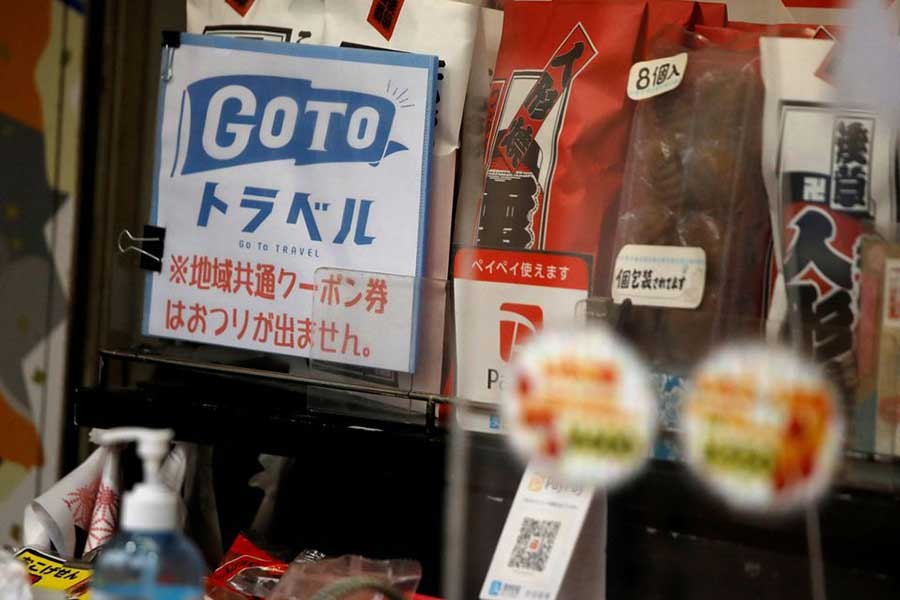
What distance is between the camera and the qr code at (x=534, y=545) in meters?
1.11

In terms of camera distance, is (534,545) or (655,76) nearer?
(534,545)

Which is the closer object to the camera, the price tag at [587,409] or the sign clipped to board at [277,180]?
the price tag at [587,409]

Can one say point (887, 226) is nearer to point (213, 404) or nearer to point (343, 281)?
point (343, 281)

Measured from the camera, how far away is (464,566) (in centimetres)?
121

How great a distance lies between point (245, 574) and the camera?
137 cm

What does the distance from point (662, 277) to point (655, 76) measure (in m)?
0.26

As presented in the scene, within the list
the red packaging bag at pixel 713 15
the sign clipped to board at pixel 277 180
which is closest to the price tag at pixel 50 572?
the sign clipped to board at pixel 277 180

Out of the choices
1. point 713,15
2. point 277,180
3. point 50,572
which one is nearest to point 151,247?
point 277,180

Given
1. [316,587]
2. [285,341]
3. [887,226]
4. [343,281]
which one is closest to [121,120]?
[285,341]

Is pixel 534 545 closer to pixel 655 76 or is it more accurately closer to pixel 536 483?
pixel 536 483

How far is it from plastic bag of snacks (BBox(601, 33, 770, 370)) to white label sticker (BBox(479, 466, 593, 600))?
18 centimetres

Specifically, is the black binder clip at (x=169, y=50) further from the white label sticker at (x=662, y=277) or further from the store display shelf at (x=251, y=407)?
the white label sticker at (x=662, y=277)

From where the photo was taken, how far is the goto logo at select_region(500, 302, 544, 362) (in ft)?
4.02

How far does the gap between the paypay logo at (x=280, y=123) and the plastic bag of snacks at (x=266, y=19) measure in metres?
0.08
